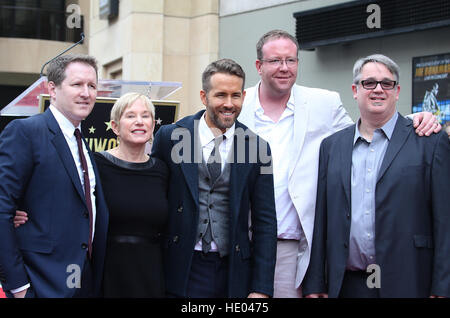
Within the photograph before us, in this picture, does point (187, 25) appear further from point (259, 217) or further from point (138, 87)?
point (259, 217)

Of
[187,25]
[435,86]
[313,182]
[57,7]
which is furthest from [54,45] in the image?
[313,182]

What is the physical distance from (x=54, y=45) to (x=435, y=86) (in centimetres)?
1496

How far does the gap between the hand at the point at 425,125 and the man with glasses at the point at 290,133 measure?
69cm

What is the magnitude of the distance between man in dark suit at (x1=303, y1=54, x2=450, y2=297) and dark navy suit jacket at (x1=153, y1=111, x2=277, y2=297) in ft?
1.27

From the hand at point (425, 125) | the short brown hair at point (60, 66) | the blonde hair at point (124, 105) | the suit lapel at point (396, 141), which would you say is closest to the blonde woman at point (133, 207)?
the blonde hair at point (124, 105)

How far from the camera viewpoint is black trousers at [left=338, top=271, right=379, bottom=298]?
4.16 meters

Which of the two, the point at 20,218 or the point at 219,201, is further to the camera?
the point at 219,201

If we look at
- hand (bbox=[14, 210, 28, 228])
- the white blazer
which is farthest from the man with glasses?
hand (bbox=[14, 210, 28, 228])

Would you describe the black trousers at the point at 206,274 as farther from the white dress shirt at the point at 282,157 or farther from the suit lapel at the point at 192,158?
the white dress shirt at the point at 282,157

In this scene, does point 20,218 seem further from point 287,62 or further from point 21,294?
point 287,62

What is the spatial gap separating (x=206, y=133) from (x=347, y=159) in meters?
0.87

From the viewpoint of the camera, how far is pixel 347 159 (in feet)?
14.2

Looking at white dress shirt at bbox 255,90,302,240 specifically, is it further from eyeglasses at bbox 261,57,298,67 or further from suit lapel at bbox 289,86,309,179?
eyeglasses at bbox 261,57,298,67

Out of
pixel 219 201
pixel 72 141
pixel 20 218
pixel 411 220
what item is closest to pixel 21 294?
pixel 20 218
